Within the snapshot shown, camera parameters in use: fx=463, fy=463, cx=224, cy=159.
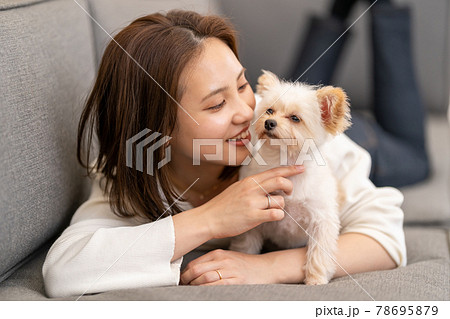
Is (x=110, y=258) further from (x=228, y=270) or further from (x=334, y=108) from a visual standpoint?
(x=334, y=108)

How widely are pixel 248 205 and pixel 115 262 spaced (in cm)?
29

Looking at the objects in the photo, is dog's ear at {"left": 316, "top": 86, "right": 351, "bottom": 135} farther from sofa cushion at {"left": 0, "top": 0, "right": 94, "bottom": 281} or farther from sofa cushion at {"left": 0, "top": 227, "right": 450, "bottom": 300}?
sofa cushion at {"left": 0, "top": 0, "right": 94, "bottom": 281}

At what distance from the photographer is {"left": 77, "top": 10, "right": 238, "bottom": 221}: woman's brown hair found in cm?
102

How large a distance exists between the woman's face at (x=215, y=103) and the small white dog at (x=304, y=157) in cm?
5

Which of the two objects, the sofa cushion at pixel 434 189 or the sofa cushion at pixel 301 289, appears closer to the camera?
the sofa cushion at pixel 301 289

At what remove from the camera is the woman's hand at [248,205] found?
0.95m

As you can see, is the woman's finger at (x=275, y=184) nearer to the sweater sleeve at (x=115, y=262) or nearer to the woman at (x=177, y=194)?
the woman at (x=177, y=194)

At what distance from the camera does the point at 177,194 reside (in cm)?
118

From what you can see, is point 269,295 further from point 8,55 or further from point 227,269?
point 8,55

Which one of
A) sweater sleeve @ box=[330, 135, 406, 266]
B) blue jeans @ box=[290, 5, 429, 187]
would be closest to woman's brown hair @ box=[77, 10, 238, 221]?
Result: sweater sleeve @ box=[330, 135, 406, 266]


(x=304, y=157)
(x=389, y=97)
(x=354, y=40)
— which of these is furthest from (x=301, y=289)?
(x=354, y=40)

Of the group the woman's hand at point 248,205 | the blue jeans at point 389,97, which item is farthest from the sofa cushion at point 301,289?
the blue jeans at point 389,97

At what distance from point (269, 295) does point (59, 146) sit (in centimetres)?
65

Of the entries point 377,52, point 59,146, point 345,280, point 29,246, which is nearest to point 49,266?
point 29,246
